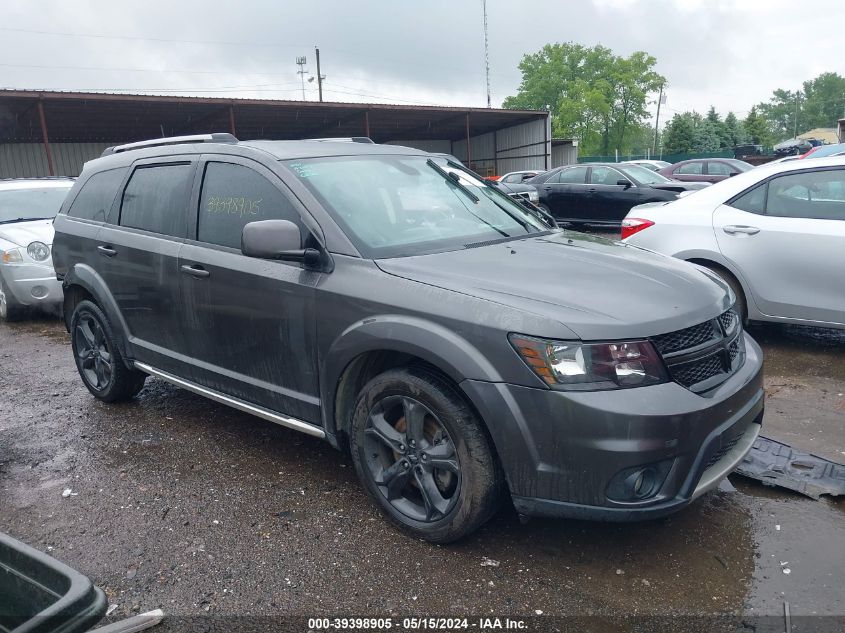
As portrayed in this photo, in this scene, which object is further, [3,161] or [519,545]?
[3,161]

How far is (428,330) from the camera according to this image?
9.50 ft

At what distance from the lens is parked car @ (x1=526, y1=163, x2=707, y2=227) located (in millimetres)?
13688

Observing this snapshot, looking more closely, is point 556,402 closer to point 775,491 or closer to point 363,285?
point 363,285

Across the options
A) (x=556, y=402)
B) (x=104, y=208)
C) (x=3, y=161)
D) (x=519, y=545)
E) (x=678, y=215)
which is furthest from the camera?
(x=3, y=161)

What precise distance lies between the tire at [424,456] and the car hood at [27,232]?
243 inches

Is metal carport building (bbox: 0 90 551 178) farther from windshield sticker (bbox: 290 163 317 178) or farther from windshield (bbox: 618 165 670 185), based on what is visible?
windshield sticker (bbox: 290 163 317 178)

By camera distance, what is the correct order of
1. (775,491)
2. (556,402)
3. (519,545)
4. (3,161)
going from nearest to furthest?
(556,402)
(519,545)
(775,491)
(3,161)

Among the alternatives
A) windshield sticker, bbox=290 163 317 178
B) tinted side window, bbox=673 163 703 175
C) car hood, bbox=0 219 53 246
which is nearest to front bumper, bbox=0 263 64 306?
car hood, bbox=0 219 53 246

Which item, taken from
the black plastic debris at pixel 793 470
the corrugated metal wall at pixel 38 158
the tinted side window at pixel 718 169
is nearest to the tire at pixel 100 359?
the black plastic debris at pixel 793 470

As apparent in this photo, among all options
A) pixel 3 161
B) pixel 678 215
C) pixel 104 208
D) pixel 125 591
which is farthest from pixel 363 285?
pixel 3 161

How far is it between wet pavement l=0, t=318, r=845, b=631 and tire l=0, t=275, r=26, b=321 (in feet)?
13.5

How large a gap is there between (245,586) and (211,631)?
272 mm

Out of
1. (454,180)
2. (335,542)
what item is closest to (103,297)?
(454,180)

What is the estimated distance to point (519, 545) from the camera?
3105 mm
